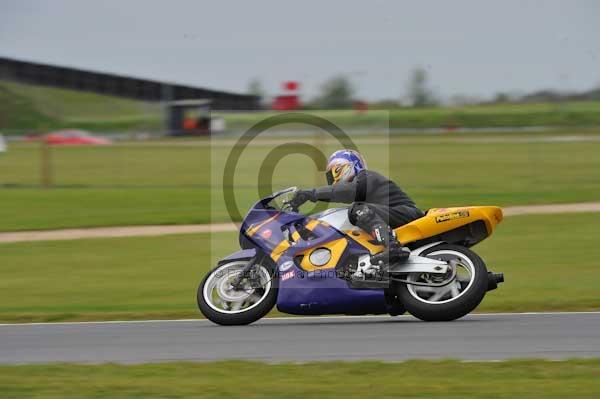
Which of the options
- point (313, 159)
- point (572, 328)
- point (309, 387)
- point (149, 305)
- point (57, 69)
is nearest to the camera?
point (309, 387)

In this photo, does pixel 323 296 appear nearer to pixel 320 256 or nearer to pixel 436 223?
pixel 320 256

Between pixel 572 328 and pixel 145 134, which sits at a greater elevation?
pixel 145 134

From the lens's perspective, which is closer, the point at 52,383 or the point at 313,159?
the point at 52,383

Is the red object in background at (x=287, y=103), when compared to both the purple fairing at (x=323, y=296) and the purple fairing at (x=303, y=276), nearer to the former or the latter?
the purple fairing at (x=303, y=276)

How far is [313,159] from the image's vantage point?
22781 millimetres

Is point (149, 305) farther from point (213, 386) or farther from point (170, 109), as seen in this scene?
point (170, 109)

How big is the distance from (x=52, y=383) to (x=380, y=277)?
3.50m

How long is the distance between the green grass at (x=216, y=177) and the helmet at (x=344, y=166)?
4.06m

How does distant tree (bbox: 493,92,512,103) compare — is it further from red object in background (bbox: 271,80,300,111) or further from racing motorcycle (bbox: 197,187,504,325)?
racing motorcycle (bbox: 197,187,504,325)

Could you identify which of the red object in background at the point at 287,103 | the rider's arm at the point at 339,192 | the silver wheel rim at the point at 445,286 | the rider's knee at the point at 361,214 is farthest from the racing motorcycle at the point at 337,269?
the red object in background at the point at 287,103

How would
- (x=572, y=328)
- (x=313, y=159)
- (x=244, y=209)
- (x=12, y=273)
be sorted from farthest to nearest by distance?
(x=313, y=159) → (x=12, y=273) → (x=244, y=209) → (x=572, y=328)

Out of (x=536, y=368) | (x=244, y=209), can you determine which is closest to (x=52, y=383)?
(x=536, y=368)

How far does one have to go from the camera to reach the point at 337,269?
398 inches

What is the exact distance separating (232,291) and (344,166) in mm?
1591
